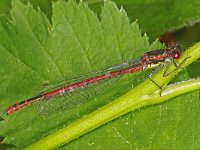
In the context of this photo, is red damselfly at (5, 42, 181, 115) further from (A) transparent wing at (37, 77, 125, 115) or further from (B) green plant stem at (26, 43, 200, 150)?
(B) green plant stem at (26, 43, 200, 150)

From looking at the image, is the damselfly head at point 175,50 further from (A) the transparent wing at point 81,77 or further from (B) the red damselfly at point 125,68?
(A) the transparent wing at point 81,77

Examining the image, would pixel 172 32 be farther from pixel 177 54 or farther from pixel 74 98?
pixel 74 98

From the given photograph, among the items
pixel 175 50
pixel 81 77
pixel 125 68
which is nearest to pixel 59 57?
pixel 81 77

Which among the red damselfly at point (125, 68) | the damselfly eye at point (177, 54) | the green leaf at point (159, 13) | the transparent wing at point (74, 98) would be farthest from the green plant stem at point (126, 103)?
the green leaf at point (159, 13)

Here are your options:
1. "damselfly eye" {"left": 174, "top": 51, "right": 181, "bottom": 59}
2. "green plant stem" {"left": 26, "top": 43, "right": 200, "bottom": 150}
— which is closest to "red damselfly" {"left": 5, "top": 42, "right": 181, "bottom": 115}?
"damselfly eye" {"left": 174, "top": 51, "right": 181, "bottom": 59}

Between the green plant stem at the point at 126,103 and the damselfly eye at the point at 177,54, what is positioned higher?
the damselfly eye at the point at 177,54

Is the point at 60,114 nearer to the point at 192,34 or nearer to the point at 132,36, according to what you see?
the point at 132,36
